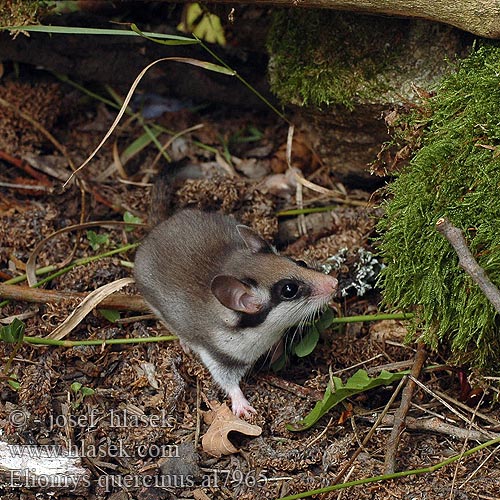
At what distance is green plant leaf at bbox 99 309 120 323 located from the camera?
15.6ft

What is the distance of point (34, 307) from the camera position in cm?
479

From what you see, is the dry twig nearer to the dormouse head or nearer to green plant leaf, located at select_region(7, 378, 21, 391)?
green plant leaf, located at select_region(7, 378, 21, 391)

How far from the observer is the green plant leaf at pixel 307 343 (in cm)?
Result: 458

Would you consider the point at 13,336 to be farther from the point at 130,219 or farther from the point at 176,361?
the point at 130,219

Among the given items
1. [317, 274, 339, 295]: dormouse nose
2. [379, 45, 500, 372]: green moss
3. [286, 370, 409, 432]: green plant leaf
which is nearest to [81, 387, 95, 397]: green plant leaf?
[286, 370, 409, 432]: green plant leaf

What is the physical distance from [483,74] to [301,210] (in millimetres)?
1813

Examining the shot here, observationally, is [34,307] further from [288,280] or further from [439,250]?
[439,250]

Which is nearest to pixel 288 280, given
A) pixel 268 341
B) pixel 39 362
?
pixel 268 341

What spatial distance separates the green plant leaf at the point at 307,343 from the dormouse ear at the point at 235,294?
0.33 m

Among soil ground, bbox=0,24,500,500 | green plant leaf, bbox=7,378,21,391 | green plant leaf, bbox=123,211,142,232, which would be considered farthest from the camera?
green plant leaf, bbox=123,211,142,232

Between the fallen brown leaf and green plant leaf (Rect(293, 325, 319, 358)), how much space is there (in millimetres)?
556

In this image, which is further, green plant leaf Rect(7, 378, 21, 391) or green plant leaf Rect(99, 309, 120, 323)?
green plant leaf Rect(99, 309, 120, 323)

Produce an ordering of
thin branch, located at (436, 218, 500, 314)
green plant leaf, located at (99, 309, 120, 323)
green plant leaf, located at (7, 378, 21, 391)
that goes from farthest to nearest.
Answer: green plant leaf, located at (99, 309, 120, 323) → green plant leaf, located at (7, 378, 21, 391) → thin branch, located at (436, 218, 500, 314)

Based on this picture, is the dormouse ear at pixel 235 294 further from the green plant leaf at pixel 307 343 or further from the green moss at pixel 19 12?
the green moss at pixel 19 12
